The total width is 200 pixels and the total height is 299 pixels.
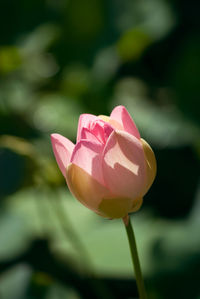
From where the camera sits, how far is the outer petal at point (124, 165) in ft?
1.89

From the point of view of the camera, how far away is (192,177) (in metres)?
1.60

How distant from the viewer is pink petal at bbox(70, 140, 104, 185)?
57cm

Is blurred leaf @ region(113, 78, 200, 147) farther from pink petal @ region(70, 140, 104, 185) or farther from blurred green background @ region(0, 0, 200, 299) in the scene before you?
pink petal @ region(70, 140, 104, 185)

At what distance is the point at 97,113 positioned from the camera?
1.90 m

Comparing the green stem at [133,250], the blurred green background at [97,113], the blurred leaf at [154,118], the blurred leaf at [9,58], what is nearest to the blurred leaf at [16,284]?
the blurred green background at [97,113]

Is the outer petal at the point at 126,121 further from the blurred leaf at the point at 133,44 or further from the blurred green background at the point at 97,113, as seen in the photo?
the blurred leaf at the point at 133,44

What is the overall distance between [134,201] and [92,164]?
6 centimetres

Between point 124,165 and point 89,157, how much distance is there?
1.4 inches

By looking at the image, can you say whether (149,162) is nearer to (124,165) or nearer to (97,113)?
(124,165)

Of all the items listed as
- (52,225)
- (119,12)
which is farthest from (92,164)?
(119,12)

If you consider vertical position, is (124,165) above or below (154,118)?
above

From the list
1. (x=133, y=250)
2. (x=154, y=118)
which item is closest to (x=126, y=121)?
(x=133, y=250)

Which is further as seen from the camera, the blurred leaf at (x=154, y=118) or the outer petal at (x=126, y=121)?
the blurred leaf at (x=154, y=118)

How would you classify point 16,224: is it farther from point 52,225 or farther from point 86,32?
point 86,32
